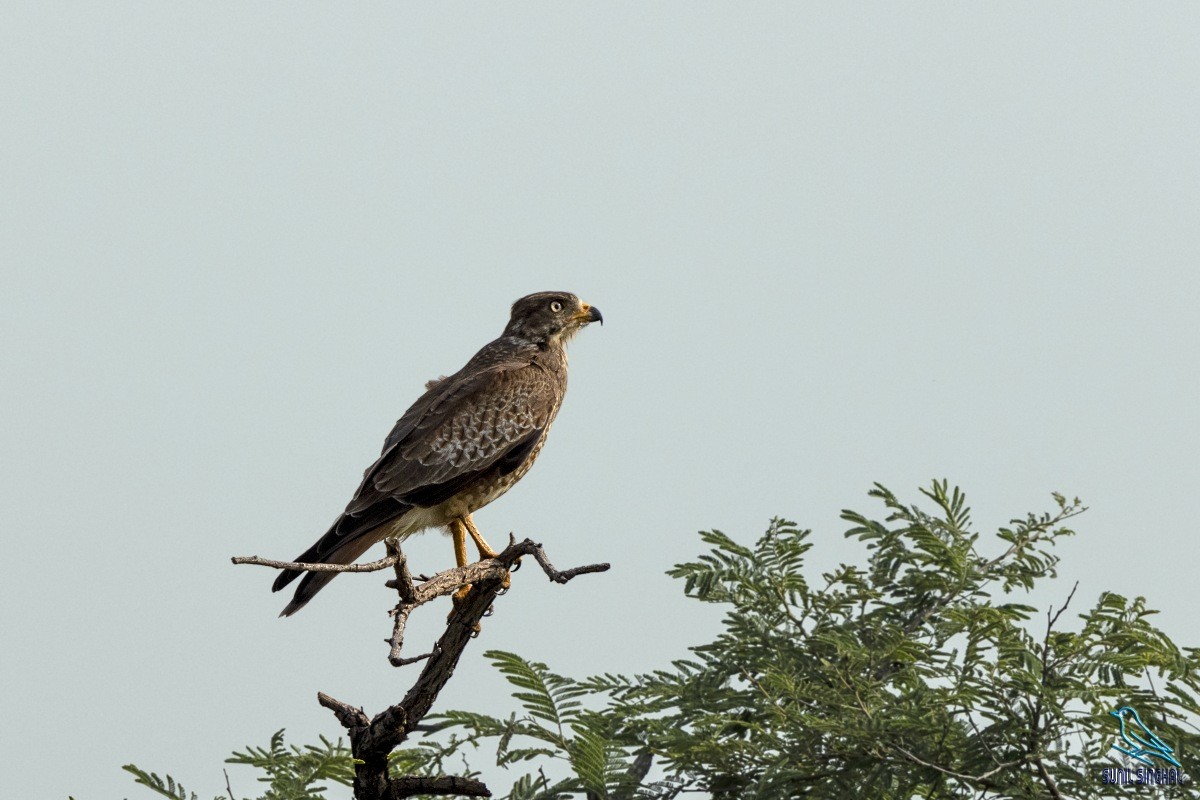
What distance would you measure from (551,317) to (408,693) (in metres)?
4.32

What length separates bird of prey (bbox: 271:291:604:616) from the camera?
8383mm

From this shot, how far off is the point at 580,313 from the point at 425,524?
83.4 inches

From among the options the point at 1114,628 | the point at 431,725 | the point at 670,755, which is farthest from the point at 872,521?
the point at 431,725

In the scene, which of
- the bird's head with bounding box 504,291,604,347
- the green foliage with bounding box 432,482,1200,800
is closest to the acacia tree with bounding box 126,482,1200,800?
the green foliage with bounding box 432,482,1200,800

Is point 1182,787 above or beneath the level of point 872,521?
beneath

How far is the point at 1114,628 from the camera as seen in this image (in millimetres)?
6316

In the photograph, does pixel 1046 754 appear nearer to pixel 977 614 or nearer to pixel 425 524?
pixel 977 614

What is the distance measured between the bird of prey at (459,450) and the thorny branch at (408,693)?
1.75 m

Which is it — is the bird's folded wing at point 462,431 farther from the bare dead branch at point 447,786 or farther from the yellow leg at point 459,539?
the bare dead branch at point 447,786

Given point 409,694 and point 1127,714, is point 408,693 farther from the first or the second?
point 1127,714

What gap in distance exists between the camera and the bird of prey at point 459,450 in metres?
8.38

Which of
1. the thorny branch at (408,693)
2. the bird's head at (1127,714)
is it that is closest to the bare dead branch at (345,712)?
the thorny branch at (408,693)

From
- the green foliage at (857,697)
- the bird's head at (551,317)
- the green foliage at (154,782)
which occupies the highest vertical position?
the bird's head at (551,317)

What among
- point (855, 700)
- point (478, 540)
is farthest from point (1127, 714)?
point (478, 540)
